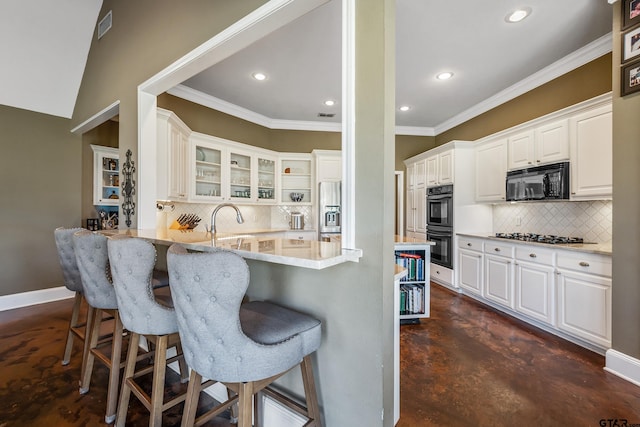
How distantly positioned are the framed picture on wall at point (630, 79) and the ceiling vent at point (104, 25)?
16.7ft

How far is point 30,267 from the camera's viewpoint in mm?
3744

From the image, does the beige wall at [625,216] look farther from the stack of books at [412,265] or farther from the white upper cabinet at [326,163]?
the white upper cabinet at [326,163]

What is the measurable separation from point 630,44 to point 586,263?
1753 mm

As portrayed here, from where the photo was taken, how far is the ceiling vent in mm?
3241

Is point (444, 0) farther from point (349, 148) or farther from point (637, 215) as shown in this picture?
point (637, 215)

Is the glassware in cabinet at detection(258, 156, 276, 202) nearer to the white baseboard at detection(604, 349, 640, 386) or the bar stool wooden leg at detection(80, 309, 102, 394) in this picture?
the bar stool wooden leg at detection(80, 309, 102, 394)

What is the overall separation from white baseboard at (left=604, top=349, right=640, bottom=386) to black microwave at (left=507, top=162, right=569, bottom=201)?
1.59 m

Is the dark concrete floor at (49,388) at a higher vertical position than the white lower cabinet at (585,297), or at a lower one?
lower

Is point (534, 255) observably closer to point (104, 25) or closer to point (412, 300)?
point (412, 300)

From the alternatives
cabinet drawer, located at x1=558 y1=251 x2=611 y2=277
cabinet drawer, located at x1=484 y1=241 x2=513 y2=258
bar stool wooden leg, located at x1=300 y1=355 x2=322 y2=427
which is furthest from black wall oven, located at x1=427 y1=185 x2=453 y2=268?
bar stool wooden leg, located at x1=300 y1=355 x2=322 y2=427

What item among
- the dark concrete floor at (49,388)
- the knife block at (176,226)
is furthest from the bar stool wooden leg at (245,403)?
the knife block at (176,226)

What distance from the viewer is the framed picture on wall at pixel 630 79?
1.95m

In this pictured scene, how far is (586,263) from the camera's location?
241 cm

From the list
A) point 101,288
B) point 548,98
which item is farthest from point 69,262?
point 548,98
